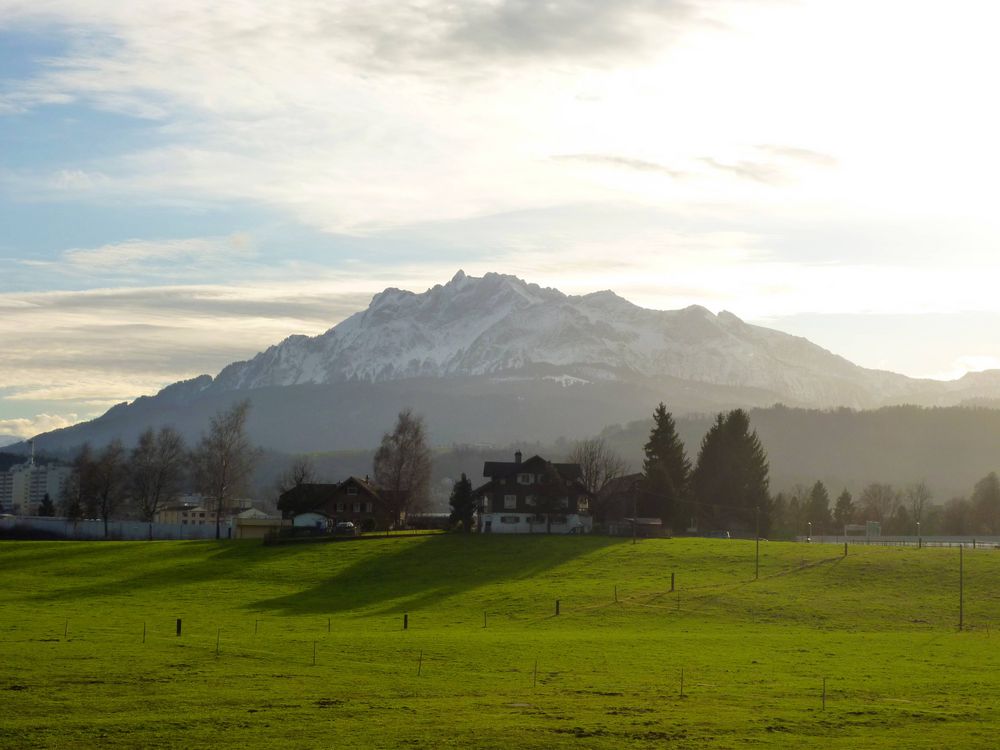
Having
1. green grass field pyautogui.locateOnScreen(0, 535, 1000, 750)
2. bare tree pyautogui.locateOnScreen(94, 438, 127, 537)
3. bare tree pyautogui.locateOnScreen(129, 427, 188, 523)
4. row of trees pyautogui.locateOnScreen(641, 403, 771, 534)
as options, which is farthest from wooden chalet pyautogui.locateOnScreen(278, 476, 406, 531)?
row of trees pyautogui.locateOnScreen(641, 403, 771, 534)

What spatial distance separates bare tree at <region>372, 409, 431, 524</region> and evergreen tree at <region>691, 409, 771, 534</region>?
36.2 metres

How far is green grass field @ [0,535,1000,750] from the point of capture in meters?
44.9

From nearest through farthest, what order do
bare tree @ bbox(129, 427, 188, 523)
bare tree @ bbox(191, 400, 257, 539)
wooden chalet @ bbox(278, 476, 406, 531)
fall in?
1. wooden chalet @ bbox(278, 476, 406, 531)
2. bare tree @ bbox(191, 400, 257, 539)
3. bare tree @ bbox(129, 427, 188, 523)

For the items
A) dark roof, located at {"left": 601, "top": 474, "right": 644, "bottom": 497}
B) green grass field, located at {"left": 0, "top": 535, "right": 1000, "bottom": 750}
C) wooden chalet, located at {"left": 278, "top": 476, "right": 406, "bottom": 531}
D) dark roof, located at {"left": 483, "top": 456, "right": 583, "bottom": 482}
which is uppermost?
dark roof, located at {"left": 483, "top": 456, "right": 583, "bottom": 482}

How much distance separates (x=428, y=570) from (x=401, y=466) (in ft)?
164

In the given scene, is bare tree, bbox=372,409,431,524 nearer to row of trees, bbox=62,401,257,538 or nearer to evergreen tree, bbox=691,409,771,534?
row of trees, bbox=62,401,257,538

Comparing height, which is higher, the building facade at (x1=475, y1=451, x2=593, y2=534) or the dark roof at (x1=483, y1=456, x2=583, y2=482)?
the dark roof at (x1=483, y1=456, x2=583, y2=482)

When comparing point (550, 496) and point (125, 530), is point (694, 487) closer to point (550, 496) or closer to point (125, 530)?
point (550, 496)

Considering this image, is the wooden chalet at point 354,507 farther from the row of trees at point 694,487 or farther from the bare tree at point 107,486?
the bare tree at point 107,486

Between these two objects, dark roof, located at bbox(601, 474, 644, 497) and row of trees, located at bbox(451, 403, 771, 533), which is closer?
row of trees, located at bbox(451, 403, 771, 533)

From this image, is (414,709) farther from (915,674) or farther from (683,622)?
(683,622)

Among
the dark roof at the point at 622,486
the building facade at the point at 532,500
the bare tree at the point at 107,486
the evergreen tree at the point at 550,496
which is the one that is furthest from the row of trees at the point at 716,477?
the bare tree at the point at 107,486

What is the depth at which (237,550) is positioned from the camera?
125312 mm

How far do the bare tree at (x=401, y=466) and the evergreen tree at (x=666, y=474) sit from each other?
30.0 metres
